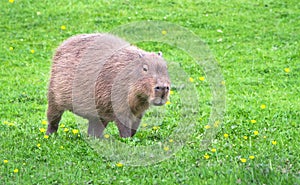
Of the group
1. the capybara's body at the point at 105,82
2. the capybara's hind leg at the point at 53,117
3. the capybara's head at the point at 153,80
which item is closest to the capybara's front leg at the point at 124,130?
the capybara's body at the point at 105,82

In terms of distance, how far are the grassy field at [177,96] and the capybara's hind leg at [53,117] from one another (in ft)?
0.62

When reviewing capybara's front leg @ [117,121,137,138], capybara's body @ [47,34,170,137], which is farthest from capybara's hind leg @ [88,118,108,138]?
capybara's front leg @ [117,121,137,138]

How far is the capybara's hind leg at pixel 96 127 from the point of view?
7.02m

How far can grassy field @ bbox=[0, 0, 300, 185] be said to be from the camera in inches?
225

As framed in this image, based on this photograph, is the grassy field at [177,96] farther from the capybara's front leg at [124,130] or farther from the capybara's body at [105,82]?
the capybara's body at [105,82]

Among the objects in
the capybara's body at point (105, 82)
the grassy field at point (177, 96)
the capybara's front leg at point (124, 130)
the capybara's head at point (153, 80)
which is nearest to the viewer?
the grassy field at point (177, 96)

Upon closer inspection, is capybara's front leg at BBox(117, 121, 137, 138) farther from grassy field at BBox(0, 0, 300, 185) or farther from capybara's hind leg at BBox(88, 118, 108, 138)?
capybara's hind leg at BBox(88, 118, 108, 138)

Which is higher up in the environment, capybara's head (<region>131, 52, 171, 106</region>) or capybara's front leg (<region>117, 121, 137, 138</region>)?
capybara's head (<region>131, 52, 171, 106</region>)

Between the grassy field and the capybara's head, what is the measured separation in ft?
1.79

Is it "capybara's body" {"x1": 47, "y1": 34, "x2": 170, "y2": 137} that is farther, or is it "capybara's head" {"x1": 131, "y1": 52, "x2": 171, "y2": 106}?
"capybara's body" {"x1": 47, "y1": 34, "x2": 170, "y2": 137}

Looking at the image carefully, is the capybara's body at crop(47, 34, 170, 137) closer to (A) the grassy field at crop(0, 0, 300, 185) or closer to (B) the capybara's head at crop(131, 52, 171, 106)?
(B) the capybara's head at crop(131, 52, 171, 106)

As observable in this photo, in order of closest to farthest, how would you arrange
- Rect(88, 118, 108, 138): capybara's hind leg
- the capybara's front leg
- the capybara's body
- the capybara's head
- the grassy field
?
the grassy field → the capybara's head → the capybara's body → the capybara's front leg → Rect(88, 118, 108, 138): capybara's hind leg

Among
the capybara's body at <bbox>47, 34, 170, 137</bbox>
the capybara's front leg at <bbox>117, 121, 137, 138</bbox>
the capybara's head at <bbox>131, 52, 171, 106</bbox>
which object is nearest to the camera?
the capybara's head at <bbox>131, 52, 171, 106</bbox>

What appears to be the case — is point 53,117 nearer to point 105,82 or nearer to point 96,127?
point 96,127
